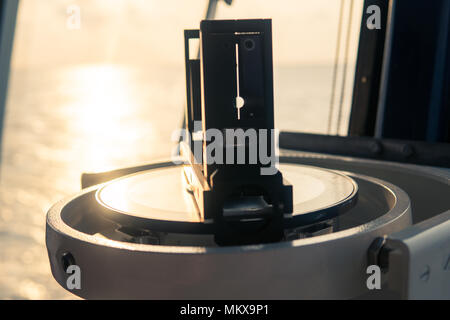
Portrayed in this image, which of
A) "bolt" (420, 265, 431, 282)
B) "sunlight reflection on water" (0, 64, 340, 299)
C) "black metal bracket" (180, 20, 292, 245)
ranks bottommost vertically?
"sunlight reflection on water" (0, 64, 340, 299)

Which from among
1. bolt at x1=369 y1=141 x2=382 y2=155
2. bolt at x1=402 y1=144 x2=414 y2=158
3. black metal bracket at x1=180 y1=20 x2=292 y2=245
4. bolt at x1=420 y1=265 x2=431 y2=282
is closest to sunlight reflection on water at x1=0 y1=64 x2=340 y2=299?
bolt at x1=369 y1=141 x2=382 y2=155

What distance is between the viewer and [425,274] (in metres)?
1.02

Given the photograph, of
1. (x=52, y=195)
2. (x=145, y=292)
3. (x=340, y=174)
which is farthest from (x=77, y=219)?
(x=52, y=195)

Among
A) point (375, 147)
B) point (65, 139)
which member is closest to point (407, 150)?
point (375, 147)

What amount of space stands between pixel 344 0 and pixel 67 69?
7554 centimetres

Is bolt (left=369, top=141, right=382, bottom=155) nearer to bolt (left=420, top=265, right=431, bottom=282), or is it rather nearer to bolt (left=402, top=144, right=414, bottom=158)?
bolt (left=402, top=144, right=414, bottom=158)

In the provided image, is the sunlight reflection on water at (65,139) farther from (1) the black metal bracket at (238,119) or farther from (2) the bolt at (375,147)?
(1) the black metal bracket at (238,119)

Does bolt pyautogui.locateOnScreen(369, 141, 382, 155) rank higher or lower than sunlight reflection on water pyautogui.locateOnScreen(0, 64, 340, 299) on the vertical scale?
higher

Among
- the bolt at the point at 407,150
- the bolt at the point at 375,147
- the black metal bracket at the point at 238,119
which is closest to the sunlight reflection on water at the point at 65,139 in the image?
the bolt at the point at 375,147

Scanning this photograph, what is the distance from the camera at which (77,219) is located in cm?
Answer: 140

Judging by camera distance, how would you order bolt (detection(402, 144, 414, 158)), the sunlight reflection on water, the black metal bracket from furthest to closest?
the sunlight reflection on water → bolt (detection(402, 144, 414, 158)) → the black metal bracket

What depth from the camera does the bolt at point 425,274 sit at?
3.32 feet

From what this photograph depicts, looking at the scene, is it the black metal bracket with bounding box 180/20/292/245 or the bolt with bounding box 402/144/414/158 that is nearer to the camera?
the black metal bracket with bounding box 180/20/292/245

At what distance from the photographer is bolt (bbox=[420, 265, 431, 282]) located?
1.01m
